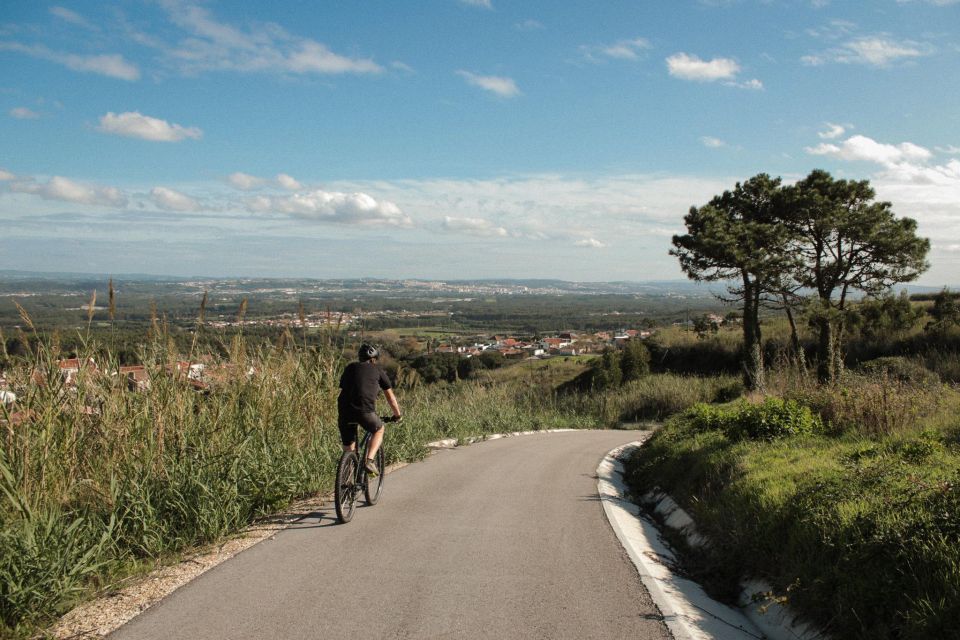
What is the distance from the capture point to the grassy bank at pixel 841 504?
3840 mm

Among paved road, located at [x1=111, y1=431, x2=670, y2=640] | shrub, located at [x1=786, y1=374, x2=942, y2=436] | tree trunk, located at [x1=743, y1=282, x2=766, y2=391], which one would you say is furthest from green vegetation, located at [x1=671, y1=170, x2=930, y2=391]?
paved road, located at [x1=111, y1=431, x2=670, y2=640]

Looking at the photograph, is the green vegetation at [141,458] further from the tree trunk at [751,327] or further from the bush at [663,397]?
the tree trunk at [751,327]

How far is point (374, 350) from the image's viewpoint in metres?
7.45

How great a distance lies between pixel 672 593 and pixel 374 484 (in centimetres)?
391

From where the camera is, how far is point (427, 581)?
4.94 metres

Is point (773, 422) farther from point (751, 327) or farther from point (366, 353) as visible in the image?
point (751, 327)

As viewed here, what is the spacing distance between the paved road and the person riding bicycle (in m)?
0.78

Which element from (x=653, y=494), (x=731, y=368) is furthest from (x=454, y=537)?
(x=731, y=368)

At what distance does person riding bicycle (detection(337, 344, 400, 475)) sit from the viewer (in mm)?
7141

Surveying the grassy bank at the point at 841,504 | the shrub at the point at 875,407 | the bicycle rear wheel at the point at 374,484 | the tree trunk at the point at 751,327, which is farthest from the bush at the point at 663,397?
the bicycle rear wheel at the point at 374,484

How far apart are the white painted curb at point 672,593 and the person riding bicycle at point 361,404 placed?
2.86 meters

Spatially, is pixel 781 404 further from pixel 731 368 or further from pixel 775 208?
pixel 731 368

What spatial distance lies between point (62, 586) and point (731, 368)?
34.0 metres

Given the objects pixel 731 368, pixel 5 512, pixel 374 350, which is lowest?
pixel 731 368
